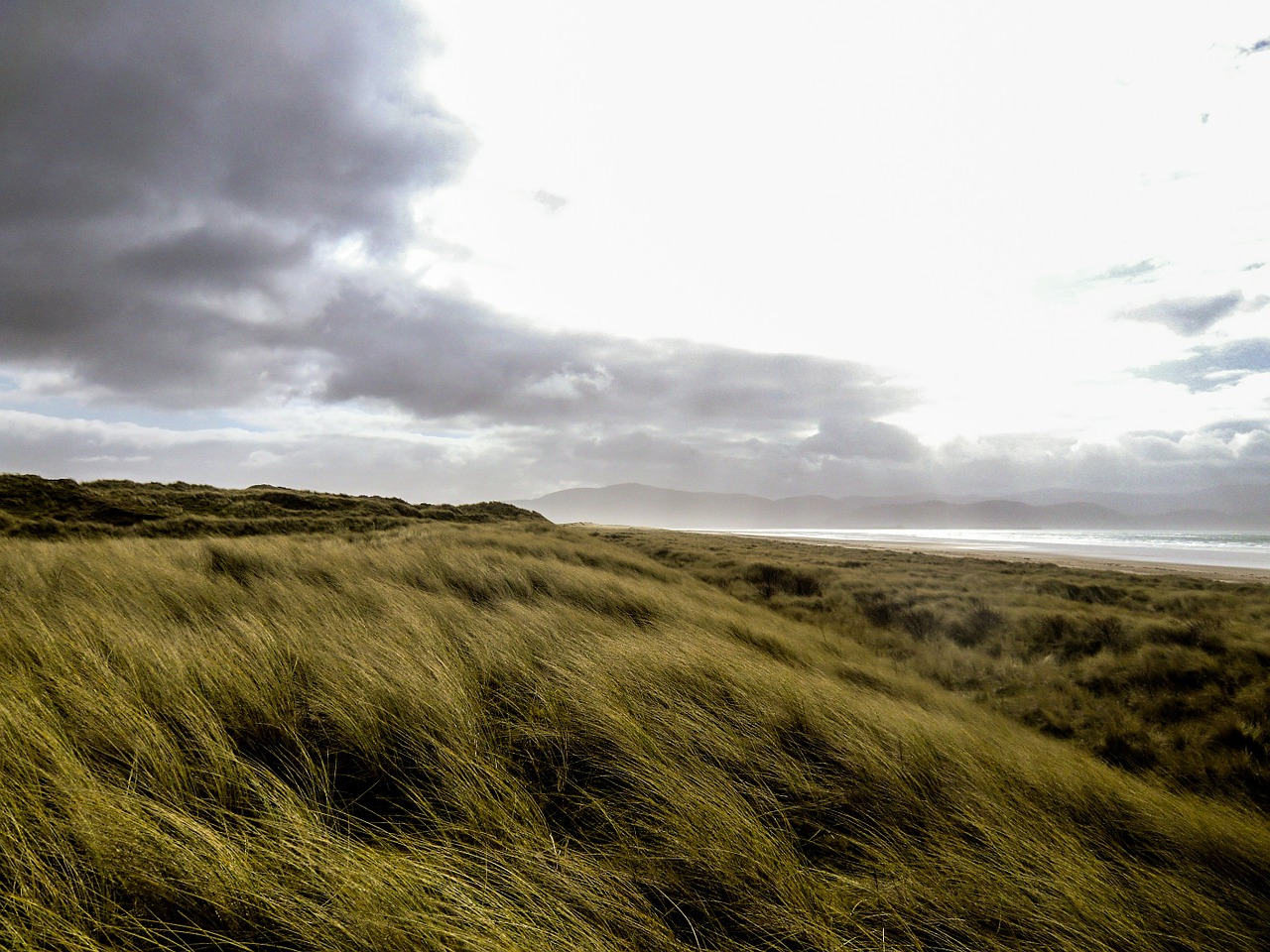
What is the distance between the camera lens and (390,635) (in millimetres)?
4340

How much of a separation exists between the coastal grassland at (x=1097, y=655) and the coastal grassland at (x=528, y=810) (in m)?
1.95

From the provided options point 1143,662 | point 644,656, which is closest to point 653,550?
point 1143,662

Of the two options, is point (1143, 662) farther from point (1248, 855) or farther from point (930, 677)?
point (1248, 855)

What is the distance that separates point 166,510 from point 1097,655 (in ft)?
89.0

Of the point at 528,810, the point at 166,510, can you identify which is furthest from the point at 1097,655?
the point at 166,510

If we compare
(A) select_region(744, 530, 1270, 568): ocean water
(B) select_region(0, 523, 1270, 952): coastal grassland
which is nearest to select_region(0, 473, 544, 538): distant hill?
(B) select_region(0, 523, 1270, 952): coastal grassland

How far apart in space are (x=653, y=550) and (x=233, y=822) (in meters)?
23.5

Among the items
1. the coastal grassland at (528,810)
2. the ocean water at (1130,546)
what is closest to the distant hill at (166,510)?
the coastal grassland at (528,810)

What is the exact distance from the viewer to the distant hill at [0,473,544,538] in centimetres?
1697

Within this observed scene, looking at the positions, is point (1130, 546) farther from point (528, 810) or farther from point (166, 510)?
point (166, 510)

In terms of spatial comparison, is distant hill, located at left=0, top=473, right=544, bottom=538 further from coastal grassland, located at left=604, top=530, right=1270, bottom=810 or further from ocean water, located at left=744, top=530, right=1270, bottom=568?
ocean water, located at left=744, top=530, right=1270, bottom=568

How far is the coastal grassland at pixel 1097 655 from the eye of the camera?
17.6 feet

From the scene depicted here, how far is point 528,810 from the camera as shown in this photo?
236 cm

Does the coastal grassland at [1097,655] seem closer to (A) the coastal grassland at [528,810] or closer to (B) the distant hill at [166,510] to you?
(A) the coastal grassland at [528,810]
